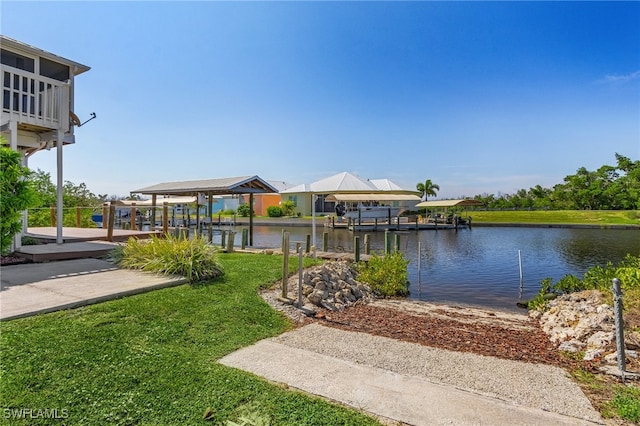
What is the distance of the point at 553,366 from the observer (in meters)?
4.67

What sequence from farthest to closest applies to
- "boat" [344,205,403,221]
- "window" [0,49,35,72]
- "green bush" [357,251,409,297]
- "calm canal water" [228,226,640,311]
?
"boat" [344,205,403,221] < "calm canal water" [228,226,640,311] < "green bush" [357,251,409,297] < "window" [0,49,35,72]

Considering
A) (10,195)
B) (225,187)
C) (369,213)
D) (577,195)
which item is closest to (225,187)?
(225,187)

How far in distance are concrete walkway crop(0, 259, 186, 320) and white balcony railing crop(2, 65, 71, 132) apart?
3.87m

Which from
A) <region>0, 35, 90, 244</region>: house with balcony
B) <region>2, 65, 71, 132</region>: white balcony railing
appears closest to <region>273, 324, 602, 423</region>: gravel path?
<region>0, 35, 90, 244</region>: house with balcony

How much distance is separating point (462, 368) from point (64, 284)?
6437 millimetres

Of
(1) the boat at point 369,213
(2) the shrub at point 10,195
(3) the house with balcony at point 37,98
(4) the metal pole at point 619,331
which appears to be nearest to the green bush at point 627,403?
(4) the metal pole at point 619,331

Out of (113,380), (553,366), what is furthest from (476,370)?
(113,380)

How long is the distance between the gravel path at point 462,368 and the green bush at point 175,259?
9.20ft

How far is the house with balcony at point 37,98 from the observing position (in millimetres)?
8859

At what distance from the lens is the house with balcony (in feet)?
29.1

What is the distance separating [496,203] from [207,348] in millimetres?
60508

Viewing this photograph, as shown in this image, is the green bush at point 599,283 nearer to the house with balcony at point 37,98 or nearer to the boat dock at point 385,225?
the house with balcony at point 37,98

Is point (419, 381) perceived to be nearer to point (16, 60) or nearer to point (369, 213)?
point (16, 60)

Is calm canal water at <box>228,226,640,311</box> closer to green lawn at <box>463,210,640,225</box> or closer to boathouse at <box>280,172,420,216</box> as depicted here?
green lawn at <box>463,210,640,225</box>
